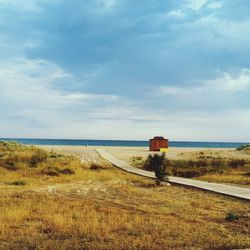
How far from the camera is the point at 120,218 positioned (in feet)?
32.3

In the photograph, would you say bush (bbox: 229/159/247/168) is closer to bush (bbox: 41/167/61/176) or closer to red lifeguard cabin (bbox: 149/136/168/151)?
bush (bbox: 41/167/61/176)

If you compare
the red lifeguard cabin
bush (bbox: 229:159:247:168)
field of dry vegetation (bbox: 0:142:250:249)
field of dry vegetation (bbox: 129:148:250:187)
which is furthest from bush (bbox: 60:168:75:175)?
the red lifeguard cabin

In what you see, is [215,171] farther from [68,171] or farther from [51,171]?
[51,171]

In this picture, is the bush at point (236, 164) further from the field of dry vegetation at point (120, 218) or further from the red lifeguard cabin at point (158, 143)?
the red lifeguard cabin at point (158, 143)

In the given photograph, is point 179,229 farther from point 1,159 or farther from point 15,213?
point 1,159

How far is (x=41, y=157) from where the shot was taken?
2936cm

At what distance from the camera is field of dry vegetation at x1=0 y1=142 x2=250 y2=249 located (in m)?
7.65

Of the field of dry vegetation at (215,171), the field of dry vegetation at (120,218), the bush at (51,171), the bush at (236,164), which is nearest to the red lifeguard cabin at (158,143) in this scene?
the field of dry vegetation at (215,171)

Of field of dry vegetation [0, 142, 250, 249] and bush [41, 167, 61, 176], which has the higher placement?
bush [41, 167, 61, 176]

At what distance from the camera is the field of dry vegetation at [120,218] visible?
7648mm

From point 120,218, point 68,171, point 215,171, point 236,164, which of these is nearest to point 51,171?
point 68,171

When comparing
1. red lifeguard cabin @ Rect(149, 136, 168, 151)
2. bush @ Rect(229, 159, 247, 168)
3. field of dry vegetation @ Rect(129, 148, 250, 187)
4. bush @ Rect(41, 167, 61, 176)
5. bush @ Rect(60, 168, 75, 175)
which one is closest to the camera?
field of dry vegetation @ Rect(129, 148, 250, 187)

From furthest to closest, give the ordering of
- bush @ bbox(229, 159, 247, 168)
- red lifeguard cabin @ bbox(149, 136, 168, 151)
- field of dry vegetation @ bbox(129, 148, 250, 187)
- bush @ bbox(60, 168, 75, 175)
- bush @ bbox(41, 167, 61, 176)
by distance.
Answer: red lifeguard cabin @ bbox(149, 136, 168, 151)
bush @ bbox(229, 159, 247, 168)
bush @ bbox(60, 168, 75, 175)
bush @ bbox(41, 167, 61, 176)
field of dry vegetation @ bbox(129, 148, 250, 187)

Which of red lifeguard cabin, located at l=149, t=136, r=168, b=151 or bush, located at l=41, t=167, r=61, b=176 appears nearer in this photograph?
bush, located at l=41, t=167, r=61, b=176
